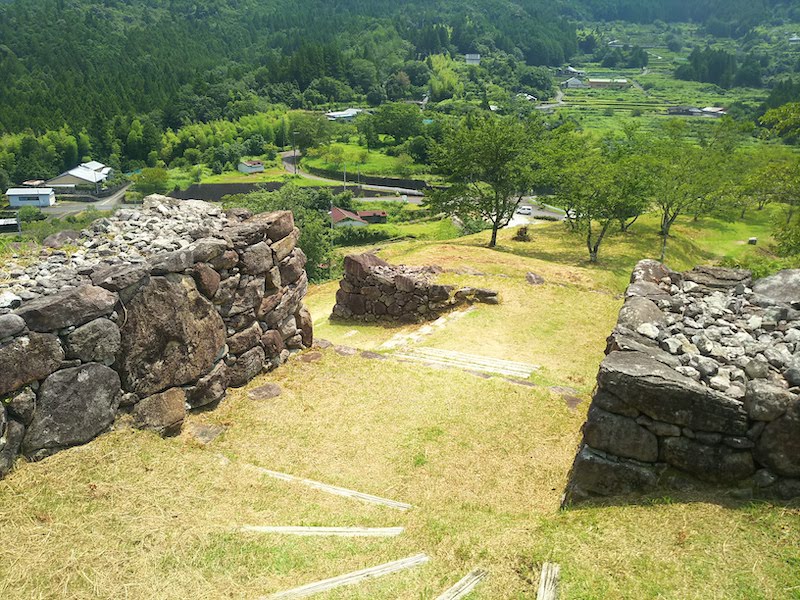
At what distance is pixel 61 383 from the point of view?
8.64 metres

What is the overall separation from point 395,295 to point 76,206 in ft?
236

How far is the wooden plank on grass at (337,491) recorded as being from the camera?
8.60 m

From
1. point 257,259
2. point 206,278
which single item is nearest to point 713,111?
point 257,259

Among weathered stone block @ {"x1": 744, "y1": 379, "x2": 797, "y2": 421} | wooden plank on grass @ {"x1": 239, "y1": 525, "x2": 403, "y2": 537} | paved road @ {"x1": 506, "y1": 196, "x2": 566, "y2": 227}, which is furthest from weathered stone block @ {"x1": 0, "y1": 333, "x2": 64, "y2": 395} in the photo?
paved road @ {"x1": 506, "y1": 196, "x2": 566, "y2": 227}

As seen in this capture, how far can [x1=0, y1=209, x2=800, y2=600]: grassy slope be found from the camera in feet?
20.9

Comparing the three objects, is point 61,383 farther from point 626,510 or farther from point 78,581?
point 626,510

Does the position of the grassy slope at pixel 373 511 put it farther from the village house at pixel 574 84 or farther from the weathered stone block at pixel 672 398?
the village house at pixel 574 84

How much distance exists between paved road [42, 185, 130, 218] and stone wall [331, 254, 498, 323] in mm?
63532

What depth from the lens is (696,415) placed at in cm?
733

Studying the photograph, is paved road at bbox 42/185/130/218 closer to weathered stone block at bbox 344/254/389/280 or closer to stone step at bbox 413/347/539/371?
weathered stone block at bbox 344/254/389/280

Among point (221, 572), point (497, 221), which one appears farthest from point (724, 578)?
point (497, 221)

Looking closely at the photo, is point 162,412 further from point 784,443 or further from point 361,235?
point 361,235

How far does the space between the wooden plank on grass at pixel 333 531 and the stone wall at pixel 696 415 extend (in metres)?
2.45

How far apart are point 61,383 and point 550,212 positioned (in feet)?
235
